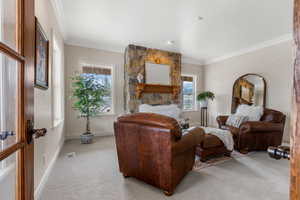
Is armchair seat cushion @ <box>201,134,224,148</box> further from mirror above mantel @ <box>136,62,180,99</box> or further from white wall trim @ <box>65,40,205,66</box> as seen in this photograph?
white wall trim @ <box>65,40,205,66</box>

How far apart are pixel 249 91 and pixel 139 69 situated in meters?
3.51

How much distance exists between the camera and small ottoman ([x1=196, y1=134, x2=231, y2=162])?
268 cm

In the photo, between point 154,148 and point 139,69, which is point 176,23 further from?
point 154,148

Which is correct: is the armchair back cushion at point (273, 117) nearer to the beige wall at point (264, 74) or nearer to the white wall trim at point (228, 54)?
the beige wall at point (264, 74)

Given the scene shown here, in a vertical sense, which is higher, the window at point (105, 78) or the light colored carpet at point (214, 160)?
the window at point (105, 78)

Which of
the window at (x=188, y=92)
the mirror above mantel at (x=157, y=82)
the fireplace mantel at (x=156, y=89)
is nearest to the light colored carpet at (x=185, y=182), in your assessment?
the fireplace mantel at (x=156, y=89)

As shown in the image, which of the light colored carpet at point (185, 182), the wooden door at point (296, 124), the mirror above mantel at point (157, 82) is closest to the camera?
the wooden door at point (296, 124)

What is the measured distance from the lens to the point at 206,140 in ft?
8.79

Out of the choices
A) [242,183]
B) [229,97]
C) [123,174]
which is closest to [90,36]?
[123,174]

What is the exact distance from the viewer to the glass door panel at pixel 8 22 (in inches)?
27.3

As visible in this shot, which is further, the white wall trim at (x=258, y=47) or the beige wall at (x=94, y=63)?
the beige wall at (x=94, y=63)

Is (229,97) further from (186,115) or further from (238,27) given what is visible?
(238,27)

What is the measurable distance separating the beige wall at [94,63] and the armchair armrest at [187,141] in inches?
125

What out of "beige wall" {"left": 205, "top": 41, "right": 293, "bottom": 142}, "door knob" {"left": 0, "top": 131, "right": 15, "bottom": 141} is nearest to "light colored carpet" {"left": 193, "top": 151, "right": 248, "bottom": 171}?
"beige wall" {"left": 205, "top": 41, "right": 293, "bottom": 142}
